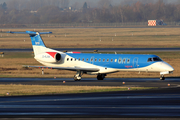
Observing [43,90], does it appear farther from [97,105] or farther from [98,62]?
[98,62]

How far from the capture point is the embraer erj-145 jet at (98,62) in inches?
1613

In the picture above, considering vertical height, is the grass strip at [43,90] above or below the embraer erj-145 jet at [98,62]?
below

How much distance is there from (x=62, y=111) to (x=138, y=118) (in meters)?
4.74

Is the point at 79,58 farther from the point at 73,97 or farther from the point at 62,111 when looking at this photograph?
the point at 62,111

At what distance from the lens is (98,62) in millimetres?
43281

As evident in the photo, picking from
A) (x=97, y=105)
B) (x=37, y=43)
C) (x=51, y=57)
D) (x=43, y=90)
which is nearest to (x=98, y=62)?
(x=51, y=57)

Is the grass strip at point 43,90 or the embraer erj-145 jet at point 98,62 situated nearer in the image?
the grass strip at point 43,90

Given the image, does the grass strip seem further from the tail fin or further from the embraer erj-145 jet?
the tail fin

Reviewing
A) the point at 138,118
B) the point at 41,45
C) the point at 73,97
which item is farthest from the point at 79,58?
the point at 138,118

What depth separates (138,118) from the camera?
1898cm

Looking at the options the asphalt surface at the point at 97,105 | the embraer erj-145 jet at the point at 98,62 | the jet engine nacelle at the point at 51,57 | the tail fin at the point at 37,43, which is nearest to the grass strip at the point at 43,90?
the asphalt surface at the point at 97,105

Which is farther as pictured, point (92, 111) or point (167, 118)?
point (92, 111)

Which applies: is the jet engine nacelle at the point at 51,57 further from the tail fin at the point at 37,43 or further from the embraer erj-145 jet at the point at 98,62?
the tail fin at the point at 37,43

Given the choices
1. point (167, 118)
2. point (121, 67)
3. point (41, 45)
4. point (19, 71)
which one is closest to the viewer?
point (167, 118)
